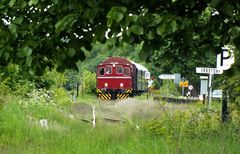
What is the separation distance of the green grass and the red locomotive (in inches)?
911

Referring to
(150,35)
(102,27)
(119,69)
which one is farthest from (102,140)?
(119,69)

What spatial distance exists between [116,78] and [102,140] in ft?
92.7

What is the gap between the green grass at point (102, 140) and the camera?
724 cm

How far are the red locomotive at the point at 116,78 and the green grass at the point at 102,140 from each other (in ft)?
75.9

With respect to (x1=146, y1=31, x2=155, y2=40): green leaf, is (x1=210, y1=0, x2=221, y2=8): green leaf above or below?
above

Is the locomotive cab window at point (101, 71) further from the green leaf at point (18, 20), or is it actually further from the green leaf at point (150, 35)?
the green leaf at point (150, 35)

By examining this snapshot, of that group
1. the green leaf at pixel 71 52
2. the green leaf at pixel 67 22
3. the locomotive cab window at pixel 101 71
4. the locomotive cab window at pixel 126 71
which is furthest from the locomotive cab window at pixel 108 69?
the green leaf at pixel 67 22

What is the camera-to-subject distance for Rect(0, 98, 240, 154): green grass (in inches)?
285

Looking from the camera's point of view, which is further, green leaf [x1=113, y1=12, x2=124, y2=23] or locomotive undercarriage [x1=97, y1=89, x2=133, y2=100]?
locomotive undercarriage [x1=97, y1=89, x2=133, y2=100]

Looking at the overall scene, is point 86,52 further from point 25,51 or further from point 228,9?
point 228,9

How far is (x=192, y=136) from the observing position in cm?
782

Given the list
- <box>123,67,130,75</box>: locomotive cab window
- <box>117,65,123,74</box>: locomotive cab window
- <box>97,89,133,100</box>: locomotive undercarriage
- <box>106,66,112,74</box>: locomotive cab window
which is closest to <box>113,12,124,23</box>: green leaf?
<box>117,65,123,74</box>: locomotive cab window

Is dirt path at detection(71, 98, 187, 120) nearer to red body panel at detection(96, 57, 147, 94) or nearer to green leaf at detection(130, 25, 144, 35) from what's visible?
green leaf at detection(130, 25, 144, 35)

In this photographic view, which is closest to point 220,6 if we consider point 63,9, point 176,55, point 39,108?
point 176,55
